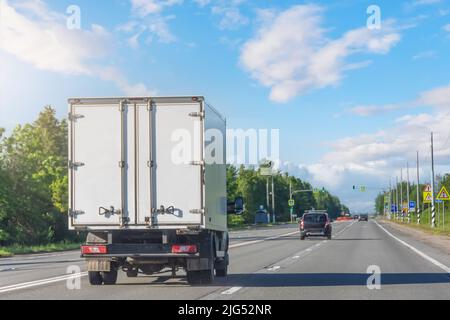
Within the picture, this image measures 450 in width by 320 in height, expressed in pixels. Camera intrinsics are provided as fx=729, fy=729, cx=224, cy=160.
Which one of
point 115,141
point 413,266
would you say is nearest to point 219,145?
point 115,141

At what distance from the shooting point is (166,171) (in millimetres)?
13586

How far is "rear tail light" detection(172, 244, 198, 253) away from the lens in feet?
44.8

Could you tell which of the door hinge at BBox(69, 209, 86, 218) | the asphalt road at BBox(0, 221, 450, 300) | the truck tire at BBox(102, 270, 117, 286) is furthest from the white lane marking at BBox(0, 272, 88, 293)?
the door hinge at BBox(69, 209, 86, 218)

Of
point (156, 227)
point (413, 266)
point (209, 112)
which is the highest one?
point (209, 112)

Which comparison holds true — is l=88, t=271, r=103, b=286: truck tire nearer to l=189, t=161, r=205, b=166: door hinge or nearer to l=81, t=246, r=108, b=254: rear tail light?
l=81, t=246, r=108, b=254: rear tail light

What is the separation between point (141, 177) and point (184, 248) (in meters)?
1.56

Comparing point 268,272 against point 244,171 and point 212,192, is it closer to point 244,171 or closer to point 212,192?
point 212,192

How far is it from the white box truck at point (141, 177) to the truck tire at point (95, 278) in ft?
2.78

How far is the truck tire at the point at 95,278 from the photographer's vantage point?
48.0 feet

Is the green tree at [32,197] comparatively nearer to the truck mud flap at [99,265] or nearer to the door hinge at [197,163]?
the truck mud flap at [99,265]

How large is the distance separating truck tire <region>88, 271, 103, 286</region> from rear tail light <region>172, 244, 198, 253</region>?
2.00 meters
